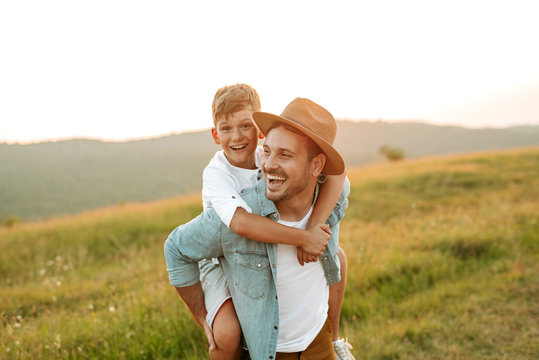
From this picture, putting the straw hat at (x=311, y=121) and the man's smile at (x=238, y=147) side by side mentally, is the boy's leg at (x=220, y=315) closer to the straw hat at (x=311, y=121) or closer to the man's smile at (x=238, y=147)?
the man's smile at (x=238, y=147)

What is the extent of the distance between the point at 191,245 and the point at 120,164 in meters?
96.9

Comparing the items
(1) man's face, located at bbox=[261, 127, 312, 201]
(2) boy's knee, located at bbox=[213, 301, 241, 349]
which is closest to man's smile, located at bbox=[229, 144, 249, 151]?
(1) man's face, located at bbox=[261, 127, 312, 201]

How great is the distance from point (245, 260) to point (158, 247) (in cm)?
625

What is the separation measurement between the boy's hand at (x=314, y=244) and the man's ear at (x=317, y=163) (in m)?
0.34

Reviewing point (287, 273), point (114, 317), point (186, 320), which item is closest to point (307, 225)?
point (287, 273)

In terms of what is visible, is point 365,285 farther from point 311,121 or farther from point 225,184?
point 311,121

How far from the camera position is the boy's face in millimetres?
2936

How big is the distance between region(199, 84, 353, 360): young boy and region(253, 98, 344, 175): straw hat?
12.4 inches

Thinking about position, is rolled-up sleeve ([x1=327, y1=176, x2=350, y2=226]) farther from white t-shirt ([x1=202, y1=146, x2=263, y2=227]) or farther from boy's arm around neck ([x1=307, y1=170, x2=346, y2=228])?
white t-shirt ([x1=202, y1=146, x2=263, y2=227])

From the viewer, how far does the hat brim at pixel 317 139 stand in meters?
2.15

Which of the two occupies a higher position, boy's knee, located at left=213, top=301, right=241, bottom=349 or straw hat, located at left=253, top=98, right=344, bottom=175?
straw hat, located at left=253, top=98, right=344, bottom=175

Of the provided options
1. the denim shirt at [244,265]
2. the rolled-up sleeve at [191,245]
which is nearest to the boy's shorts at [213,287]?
the denim shirt at [244,265]

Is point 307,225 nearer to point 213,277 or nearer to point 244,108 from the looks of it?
point 213,277

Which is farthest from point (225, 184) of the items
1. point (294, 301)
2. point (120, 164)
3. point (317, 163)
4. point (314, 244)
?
point (120, 164)
